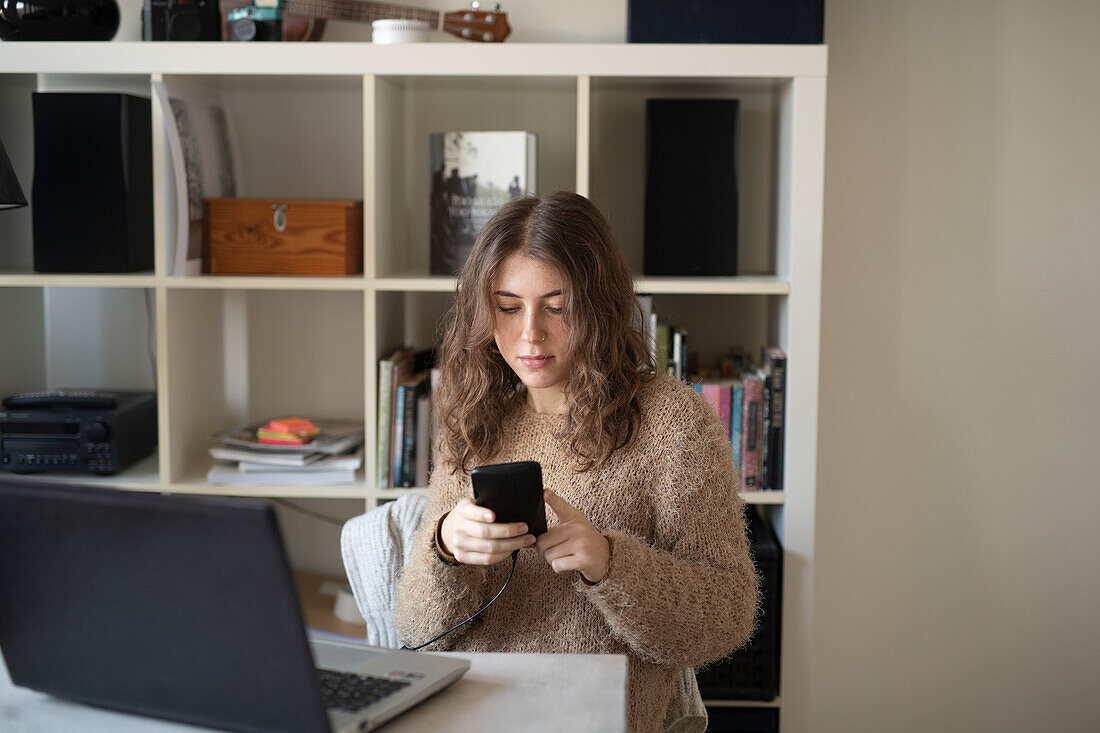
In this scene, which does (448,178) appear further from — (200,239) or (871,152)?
(871,152)

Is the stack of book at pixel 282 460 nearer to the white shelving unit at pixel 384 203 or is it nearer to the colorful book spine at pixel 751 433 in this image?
the white shelving unit at pixel 384 203

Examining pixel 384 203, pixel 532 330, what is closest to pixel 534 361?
pixel 532 330

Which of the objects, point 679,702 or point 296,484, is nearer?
point 679,702

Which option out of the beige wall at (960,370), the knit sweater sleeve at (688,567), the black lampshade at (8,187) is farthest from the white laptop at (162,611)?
the beige wall at (960,370)

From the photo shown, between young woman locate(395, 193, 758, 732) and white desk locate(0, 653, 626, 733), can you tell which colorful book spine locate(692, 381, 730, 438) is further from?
white desk locate(0, 653, 626, 733)

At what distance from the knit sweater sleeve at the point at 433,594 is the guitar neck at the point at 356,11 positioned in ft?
3.68

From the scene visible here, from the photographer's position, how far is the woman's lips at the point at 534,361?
1384 mm

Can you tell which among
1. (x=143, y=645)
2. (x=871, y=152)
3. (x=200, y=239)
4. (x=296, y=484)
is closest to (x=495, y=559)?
(x=143, y=645)

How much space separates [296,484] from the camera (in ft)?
7.04

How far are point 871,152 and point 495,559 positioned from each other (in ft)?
5.24

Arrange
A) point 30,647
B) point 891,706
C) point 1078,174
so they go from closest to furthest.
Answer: point 30,647
point 1078,174
point 891,706

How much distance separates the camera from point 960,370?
7.95 ft

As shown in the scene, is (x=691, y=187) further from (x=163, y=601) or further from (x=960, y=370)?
(x=163, y=601)

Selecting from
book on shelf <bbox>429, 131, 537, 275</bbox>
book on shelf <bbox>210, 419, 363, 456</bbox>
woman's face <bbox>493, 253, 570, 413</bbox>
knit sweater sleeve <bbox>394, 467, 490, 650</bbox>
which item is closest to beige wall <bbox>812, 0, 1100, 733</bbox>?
book on shelf <bbox>429, 131, 537, 275</bbox>
